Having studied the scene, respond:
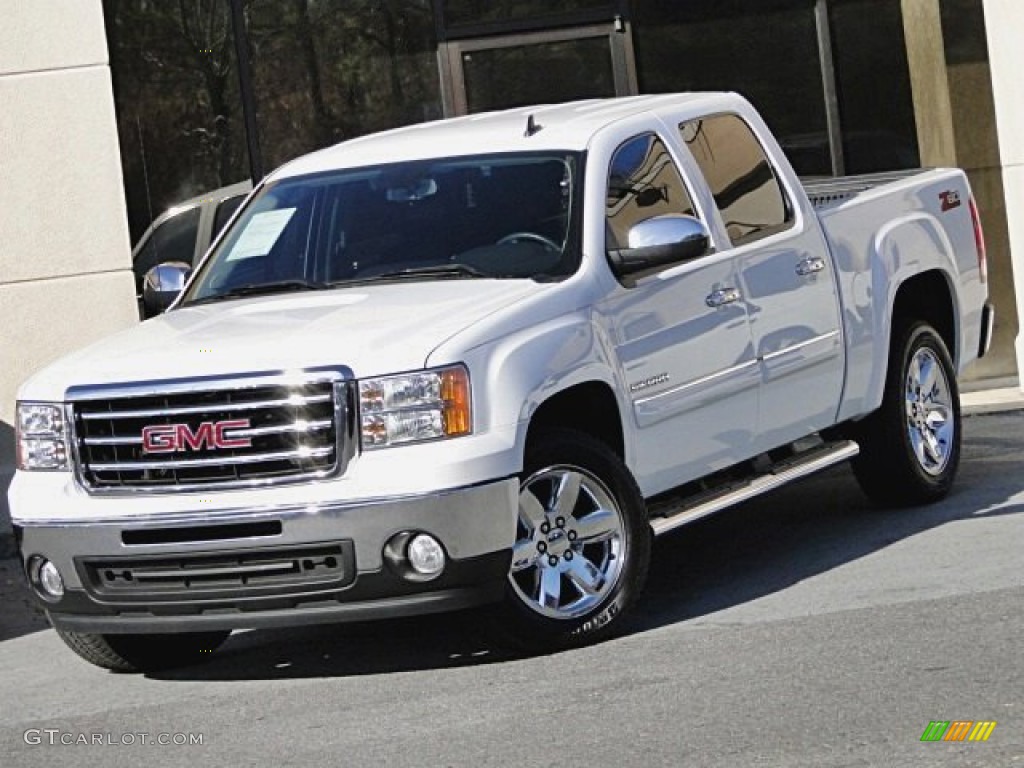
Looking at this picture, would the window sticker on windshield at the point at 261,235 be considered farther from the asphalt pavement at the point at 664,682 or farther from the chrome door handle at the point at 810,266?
the chrome door handle at the point at 810,266

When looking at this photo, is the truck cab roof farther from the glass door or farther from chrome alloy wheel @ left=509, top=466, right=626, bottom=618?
the glass door

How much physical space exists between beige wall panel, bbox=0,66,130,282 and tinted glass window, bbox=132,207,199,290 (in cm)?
53

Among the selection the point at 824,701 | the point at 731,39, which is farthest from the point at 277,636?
the point at 731,39

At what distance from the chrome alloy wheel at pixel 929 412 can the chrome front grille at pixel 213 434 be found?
11.6 feet

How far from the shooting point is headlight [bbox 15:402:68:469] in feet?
25.5

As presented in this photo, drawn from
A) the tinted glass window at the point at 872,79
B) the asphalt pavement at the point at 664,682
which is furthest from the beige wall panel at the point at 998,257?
the asphalt pavement at the point at 664,682

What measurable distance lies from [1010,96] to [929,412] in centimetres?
442

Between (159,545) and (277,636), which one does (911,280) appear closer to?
(277,636)

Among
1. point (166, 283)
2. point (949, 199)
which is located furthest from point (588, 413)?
point (949, 199)

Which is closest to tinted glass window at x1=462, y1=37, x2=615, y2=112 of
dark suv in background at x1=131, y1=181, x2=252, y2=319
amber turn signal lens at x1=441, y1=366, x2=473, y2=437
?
dark suv in background at x1=131, y1=181, x2=252, y2=319

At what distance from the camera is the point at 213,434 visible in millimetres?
7422

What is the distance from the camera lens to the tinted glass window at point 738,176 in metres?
9.07

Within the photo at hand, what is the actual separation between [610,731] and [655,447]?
76.6 inches

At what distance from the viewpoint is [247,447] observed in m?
7.39
